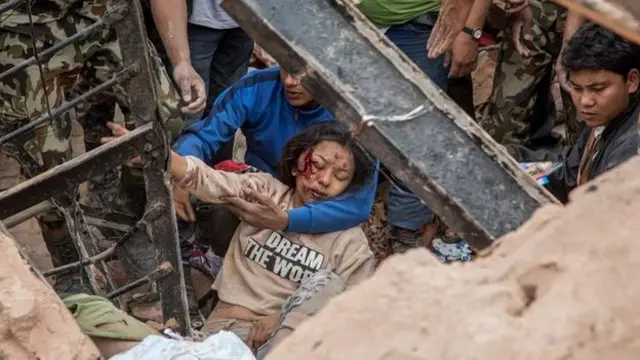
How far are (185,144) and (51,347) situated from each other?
1419 mm

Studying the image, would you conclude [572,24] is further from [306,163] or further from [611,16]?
[611,16]

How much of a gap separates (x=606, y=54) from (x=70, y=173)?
1.61 metres

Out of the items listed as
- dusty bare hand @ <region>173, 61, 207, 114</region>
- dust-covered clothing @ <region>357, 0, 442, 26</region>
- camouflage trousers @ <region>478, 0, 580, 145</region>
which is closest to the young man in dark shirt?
dust-covered clothing @ <region>357, 0, 442, 26</region>

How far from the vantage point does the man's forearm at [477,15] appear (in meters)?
4.28

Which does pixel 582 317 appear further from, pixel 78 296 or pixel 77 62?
pixel 77 62

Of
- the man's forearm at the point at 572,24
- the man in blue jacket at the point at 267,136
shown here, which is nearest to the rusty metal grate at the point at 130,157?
the man in blue jacket at the point at 267,136

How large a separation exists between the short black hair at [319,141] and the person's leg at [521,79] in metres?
1.26

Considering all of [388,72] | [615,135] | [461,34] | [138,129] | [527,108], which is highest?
[388,72]

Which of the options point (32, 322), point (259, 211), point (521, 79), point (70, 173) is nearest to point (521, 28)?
point (521, 79)

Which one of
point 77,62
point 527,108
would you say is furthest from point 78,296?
point 527,108

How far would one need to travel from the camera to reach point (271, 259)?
353 cm

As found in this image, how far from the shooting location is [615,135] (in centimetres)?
337

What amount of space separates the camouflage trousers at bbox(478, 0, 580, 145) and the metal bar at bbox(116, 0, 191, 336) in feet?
6.32

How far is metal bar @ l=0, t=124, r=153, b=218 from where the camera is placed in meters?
3.01
